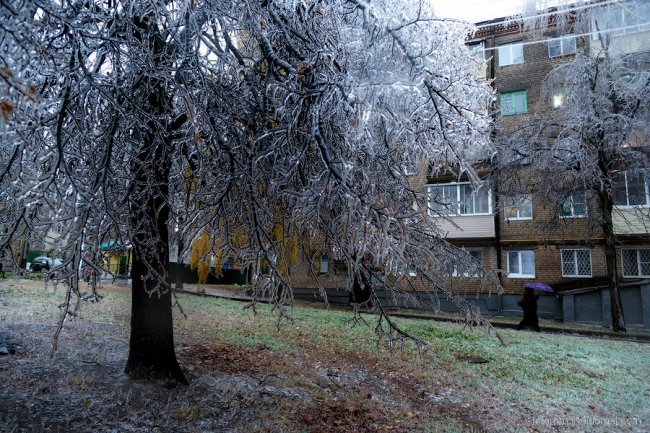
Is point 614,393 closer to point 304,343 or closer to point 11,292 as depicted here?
point 304,343

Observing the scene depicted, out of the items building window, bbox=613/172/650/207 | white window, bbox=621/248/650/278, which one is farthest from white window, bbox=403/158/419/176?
white window, bbox=621/248/650/278

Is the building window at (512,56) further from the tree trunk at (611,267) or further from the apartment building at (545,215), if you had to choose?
the tree trunk at (611,267)

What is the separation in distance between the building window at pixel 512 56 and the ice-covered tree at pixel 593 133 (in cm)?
621

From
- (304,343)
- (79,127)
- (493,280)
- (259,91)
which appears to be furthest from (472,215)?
(79,127)

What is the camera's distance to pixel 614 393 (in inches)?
273

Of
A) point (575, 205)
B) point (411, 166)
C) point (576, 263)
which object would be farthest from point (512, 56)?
point (411, 166)

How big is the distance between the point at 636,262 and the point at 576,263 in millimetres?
2175

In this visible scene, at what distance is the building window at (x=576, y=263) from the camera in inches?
771

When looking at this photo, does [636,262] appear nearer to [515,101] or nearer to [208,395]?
[515,101]

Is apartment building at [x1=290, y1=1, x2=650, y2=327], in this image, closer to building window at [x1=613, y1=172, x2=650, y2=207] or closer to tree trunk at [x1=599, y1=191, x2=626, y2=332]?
building window at [x1=613, y1=172, x2=650, y2=207]

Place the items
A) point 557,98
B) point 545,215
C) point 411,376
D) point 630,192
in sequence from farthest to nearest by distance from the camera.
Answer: point 545,215 → point 557,98 → point 630,192 → point 411,376

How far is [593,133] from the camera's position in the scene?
14.1m

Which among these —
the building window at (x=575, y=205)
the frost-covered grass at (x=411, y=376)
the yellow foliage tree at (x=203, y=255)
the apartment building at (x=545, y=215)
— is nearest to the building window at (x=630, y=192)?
the apartment building at (x=545, y=215)

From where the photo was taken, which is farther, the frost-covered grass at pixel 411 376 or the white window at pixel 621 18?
the white window at pixel 621 18
